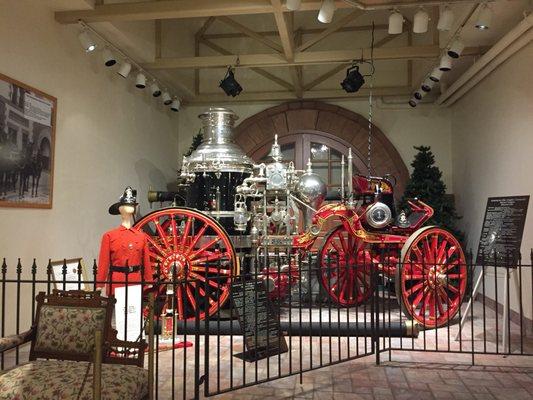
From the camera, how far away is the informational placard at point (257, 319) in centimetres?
393

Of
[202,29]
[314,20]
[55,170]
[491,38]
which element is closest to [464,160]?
[491,38]

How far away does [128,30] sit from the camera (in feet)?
20.1

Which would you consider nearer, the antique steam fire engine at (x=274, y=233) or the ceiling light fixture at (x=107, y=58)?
the antique steam fire engine at (x=274, y=233)

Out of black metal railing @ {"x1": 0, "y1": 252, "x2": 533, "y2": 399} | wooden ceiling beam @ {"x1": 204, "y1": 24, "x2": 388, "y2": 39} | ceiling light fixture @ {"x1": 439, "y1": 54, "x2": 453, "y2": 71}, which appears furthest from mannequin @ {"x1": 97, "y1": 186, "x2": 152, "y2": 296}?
wooden ceiling beam @ {"x1": 204, "y1": 24, "x2": 388, "y2": 39}

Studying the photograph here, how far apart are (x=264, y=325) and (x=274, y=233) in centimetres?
177

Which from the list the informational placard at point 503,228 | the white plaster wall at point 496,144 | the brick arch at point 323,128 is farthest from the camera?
the brick arch at point 323,128

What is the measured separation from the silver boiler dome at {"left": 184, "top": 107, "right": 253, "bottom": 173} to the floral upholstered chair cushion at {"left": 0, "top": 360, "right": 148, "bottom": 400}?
3.26 metres

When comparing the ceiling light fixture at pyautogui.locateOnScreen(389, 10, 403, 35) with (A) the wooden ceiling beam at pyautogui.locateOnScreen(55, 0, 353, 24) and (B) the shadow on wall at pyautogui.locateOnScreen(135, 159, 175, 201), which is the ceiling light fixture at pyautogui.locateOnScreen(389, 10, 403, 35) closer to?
(A) the wooden ceiling beam at pyautogui.locateOnScreen(55, 0, 353, 24)

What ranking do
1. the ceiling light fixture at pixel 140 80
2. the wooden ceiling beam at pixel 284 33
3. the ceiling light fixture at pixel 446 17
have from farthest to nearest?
1. the ceiling light fixture at pixel 140 80
2. the wooden ceiling beam at pixel 284 33
3. the ceiling light fixture at pixel 446 17

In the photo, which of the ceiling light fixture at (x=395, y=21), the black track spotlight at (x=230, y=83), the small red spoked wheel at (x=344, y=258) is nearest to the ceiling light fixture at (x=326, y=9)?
the ceiling light fixture at (x=395, y=21)

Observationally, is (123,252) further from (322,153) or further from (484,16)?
(322,153)

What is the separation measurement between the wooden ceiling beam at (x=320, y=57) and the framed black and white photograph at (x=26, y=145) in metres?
2.20

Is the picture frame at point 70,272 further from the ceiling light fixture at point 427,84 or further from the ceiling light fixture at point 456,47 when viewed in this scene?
the ceiling light fixture at point 427,84

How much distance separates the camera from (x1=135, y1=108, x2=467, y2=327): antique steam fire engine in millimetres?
5016
